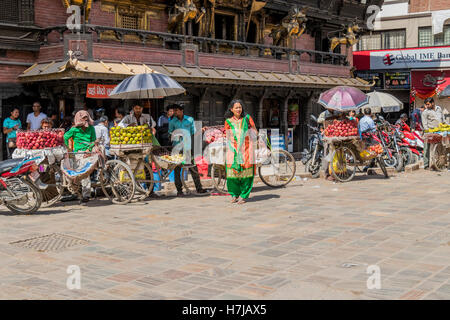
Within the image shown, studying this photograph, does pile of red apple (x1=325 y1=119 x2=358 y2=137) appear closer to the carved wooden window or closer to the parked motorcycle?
the parked motorcycle

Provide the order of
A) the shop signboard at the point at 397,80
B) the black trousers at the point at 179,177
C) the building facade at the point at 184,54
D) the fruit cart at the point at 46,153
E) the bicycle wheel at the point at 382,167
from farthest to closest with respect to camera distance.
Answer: the shop signboard at the point at 397,80 → the building facade at the point at 184,54 → the bicycle wheel at the point at 382,167 → the black trousers at the point at 179,177 → the fruit cart at the point at 46,153

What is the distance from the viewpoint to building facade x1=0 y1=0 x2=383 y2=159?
15320 mm

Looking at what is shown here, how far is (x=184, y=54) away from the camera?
59.3 ft

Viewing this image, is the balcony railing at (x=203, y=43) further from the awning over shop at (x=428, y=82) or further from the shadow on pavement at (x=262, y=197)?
the awning over shop at (x=428, y=82)

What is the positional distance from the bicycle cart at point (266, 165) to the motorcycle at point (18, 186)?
343 cm

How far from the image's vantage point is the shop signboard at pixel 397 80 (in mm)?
32875

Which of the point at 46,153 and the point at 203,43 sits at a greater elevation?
the point at 203,43

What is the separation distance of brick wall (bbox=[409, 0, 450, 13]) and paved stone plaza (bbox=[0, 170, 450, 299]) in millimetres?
27605

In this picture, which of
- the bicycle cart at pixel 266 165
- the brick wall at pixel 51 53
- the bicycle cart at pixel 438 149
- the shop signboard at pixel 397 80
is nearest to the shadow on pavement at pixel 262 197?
the bicycle cart at pixel 266 165

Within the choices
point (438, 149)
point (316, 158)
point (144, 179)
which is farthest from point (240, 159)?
point (438, 149)

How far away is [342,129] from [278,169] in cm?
180

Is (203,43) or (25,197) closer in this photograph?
(25,197)

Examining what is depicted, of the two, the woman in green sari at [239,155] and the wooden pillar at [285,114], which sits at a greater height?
the wooden pillar at [285,114]

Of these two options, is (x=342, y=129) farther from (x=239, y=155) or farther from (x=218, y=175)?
(x=239, y=155)
